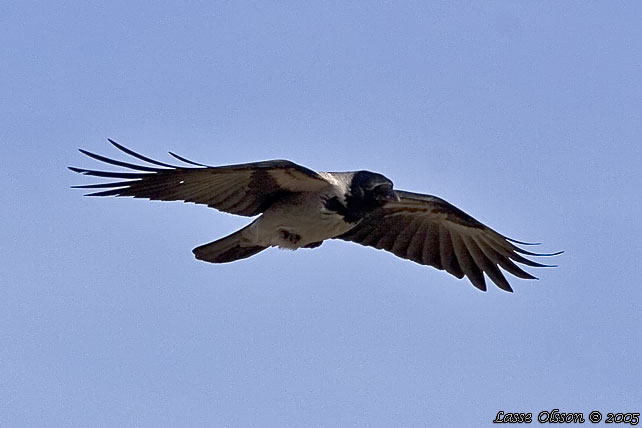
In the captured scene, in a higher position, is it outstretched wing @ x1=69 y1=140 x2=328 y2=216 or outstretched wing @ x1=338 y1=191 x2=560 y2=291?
outstretched wing @ x1=69 y1=140 x2=328 y2=216

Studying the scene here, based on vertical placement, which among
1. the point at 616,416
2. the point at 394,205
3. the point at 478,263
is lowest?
the point at 616,416

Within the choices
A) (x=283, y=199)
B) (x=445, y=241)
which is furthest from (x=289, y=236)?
(x=445, y=241)

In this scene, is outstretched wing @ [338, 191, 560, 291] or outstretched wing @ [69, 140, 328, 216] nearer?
outstretched wing @ [69, 140, 328, 216]

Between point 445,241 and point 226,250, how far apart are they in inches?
135

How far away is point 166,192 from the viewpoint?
1312cm

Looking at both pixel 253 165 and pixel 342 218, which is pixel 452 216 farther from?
pixel 253 165

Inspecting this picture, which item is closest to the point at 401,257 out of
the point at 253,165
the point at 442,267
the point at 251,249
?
the point at 442,267

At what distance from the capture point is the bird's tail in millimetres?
14469

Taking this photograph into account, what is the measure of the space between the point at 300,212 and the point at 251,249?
1106 millimetres

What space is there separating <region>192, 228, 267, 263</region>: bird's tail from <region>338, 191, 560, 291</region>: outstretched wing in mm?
1832

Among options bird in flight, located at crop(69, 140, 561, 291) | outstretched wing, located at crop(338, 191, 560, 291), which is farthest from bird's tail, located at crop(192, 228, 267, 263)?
outstretched wing, located at crop(338, 191, 560, 291)

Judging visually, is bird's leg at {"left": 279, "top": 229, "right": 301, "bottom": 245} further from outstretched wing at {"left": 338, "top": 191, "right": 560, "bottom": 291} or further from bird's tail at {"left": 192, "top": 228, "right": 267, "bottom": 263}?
outstretched wing at {"left": 338, "top": 191, "right": 560, "bottom": 291}

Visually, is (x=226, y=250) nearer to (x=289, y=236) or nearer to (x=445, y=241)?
(x=289, y=236)

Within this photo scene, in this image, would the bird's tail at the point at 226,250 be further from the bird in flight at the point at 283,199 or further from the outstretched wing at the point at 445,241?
the outstretched wing at the point at 445,241
